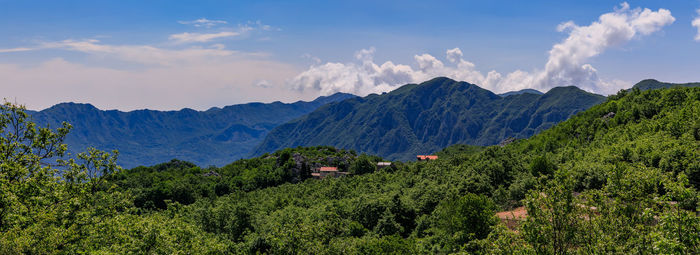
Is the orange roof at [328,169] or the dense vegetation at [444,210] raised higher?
the dense vegetation at [444,210]

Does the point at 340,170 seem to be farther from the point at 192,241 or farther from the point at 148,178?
the point at 192,241

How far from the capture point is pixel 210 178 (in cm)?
17162

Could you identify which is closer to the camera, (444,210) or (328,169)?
(444,210)

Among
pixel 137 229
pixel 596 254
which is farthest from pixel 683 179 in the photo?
pixel 137 229

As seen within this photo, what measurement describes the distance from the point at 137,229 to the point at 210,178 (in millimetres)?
153669

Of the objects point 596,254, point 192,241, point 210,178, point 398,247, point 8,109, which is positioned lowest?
point 210,178

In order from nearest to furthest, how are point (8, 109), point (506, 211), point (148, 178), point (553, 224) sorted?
point (553, 224)
point (8, 109)
point (506, 211)
point (148, 178)

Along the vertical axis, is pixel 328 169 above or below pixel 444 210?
below

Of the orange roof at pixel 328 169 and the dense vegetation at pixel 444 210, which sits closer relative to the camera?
the dense vegetation at pixel 444 210

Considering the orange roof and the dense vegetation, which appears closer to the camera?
the dense vegetation

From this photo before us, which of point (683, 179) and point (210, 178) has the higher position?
point (683, 179)

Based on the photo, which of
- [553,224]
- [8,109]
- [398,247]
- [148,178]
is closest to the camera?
[553,224]

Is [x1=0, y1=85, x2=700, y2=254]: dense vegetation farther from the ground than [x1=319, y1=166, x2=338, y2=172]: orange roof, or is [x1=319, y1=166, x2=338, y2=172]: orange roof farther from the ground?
[x1=0, y1=85, x2=700, y2=254]: dense vegetation

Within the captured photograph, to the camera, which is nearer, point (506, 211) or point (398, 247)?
point (398, 247)
